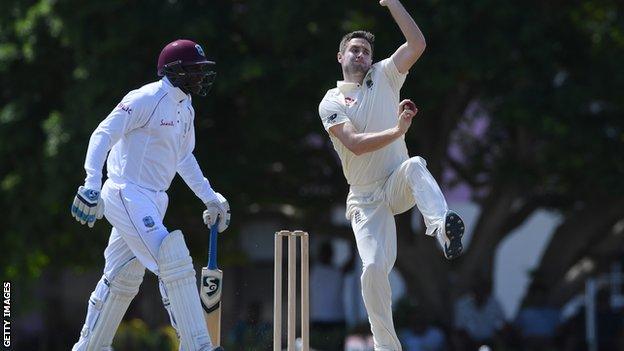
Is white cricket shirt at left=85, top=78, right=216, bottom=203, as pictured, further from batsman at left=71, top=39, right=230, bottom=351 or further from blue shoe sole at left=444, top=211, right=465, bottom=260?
blue shoe sole at left=444, top=211, right=465, bottom=260

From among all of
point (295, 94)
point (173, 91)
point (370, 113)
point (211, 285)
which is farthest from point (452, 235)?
point (295, 94)

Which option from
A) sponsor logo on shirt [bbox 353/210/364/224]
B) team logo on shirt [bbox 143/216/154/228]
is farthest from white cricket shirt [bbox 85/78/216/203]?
sponsor logo on shirt [bbox 353/210/364/224]

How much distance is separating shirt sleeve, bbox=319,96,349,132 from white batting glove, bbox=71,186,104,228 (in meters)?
1.39

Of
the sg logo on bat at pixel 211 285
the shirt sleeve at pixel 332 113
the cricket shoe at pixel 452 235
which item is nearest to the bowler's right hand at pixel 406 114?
the shirt sleeve at pixel 332 113

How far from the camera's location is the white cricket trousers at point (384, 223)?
762 cm

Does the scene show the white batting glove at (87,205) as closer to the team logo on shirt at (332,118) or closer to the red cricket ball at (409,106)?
the team logo on shirt at (332,118)

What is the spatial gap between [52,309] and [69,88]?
10.1m

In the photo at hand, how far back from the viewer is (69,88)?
15.0 m

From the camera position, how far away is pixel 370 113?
7.89m

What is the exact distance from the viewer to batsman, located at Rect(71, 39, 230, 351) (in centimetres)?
738

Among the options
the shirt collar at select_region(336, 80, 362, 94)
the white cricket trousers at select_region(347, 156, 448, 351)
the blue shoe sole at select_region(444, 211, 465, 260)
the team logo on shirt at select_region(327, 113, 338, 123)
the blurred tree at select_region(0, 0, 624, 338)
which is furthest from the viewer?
the blurred tree at select_region(0, 0, 624, 338)

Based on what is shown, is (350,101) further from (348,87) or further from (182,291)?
(182,291)

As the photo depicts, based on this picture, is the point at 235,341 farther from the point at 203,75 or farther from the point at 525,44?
the point at 203,75

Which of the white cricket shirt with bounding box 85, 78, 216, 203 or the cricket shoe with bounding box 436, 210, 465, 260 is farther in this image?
the white cricket shirt with bounding box 85, 78, 216, 203
